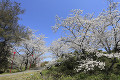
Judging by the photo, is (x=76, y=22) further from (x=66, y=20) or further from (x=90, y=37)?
(x=90, y=37)

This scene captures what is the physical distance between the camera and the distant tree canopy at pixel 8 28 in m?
9.44

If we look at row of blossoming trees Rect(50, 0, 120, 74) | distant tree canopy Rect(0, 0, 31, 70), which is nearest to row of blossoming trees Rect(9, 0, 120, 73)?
row of blossoming trees Rect(50, 0, 120, 74)

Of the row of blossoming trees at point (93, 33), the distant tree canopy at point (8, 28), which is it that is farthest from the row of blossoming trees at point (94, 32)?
the distant tree canopy at point (8, 28)

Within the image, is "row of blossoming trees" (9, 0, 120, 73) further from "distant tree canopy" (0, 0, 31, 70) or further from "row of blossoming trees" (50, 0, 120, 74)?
"distant tree canopy" (0, 0, 31, 70)

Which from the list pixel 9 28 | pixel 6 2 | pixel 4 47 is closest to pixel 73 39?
pixel 9 28

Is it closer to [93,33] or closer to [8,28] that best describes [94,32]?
[93,33]

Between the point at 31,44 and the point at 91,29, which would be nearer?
the point at 91,29

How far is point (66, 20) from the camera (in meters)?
7.33

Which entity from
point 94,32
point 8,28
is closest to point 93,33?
point 94,32

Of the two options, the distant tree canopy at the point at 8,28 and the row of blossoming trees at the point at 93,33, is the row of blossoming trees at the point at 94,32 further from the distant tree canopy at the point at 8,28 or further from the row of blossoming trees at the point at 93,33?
the distant tree canopy at the point at 8,28

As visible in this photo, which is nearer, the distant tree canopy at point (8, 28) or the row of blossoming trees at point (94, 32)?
the row of blossoming trees at point (94, 32)

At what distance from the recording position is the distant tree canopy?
9441mm

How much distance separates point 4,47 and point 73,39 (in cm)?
953

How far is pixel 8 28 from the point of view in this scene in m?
10.1
